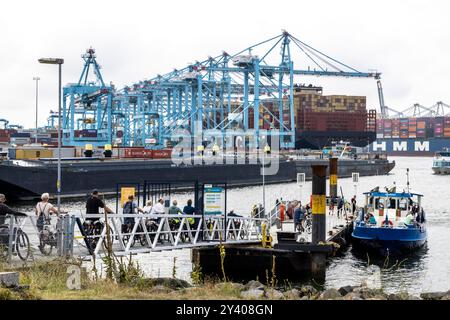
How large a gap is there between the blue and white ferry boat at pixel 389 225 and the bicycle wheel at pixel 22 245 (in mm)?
20679

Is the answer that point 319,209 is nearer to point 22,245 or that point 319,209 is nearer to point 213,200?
point 213,200

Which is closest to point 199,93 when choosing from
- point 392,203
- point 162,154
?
point 162,154

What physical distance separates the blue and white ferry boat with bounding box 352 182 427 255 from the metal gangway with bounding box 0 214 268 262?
8781 mm

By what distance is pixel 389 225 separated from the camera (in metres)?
36.0

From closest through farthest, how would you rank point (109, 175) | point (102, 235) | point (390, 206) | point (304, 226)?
1. point (102, 235)
2. point (304, 226)
3. point (390, 206)
4. point (109, 175)

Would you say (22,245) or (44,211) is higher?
(44,211)

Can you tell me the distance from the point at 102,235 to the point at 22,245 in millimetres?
2350

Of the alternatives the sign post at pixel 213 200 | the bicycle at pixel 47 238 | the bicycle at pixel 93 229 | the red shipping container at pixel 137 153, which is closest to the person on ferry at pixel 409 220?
the sign post at pixel 213 200

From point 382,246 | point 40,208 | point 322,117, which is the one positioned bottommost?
point 382,246

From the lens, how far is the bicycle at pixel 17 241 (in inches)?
728

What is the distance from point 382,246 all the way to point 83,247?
19.1 metres
